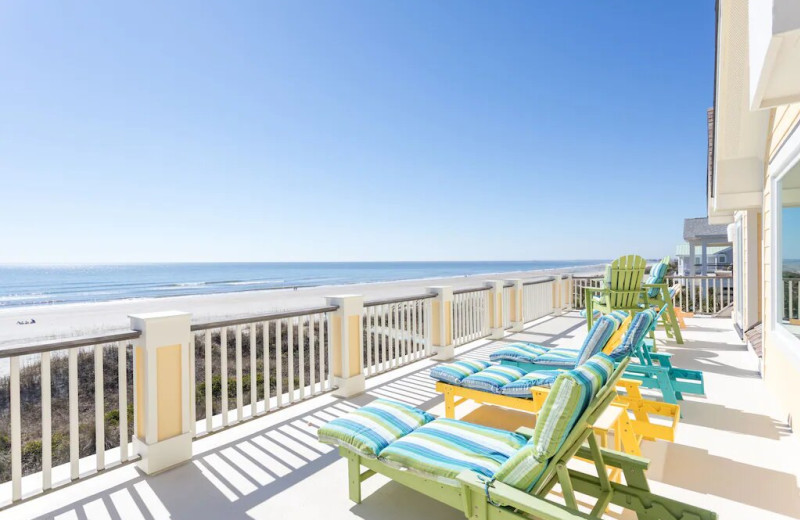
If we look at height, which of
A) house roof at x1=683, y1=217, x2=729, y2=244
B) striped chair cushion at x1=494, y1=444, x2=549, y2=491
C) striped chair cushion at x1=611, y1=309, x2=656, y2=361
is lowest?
striped chair cushion at x1=494, y1=444, x2=549, y2=491

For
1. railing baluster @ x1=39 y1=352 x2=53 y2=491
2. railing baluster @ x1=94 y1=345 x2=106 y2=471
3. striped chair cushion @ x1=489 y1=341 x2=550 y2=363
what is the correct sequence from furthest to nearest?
striped chair cushion @ x1=489 y1=341 x2=550 y2=363, railing baluster @ x1=94 y1=345 x2=106 y2=471, railing baluster @ x1=39 y1=352 x2=53 y2=491

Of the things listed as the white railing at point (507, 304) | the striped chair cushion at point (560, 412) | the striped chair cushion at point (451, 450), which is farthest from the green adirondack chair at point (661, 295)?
the striped chair cushion at point (560, 412)

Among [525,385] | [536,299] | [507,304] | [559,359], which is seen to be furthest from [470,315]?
[525,385]

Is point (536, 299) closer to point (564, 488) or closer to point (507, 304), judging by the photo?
point (507, 304)

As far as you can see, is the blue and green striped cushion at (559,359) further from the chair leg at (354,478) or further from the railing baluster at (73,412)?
the railing baluster at (73,412)

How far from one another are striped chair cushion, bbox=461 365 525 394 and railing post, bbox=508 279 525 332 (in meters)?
4.09

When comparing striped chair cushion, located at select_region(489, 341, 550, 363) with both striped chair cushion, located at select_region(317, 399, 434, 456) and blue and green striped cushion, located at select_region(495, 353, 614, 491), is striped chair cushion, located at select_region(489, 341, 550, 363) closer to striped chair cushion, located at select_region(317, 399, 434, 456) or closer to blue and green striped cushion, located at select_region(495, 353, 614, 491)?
striped chair cushion, located at select_region(317, 399, 434, 456)

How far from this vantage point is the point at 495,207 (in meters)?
34.6

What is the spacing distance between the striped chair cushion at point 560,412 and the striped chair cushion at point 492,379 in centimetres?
133

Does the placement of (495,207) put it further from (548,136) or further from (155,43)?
(155,43)

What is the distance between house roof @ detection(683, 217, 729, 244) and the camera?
14469 mm

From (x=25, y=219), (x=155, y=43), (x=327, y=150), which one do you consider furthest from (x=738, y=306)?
(x=25, y=219)

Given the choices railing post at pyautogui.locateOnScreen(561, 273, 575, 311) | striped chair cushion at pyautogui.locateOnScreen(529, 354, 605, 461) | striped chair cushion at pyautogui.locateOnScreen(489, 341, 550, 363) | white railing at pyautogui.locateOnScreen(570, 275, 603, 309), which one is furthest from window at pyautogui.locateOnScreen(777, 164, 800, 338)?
white railing at pyautogui.locateOnScreen(570, 275, 603, 309)

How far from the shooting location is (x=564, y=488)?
59.1 inches
